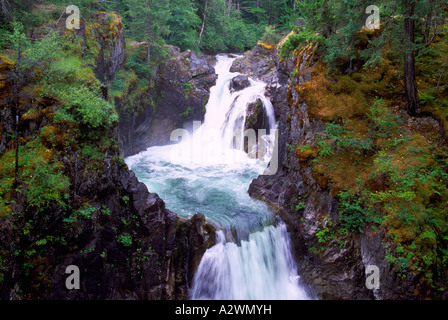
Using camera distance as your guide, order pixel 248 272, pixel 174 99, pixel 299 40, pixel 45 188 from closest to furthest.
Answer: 1. pixel 45 188
2. pixel 248 272
3. pixel 299 40
4. pixel 174 99

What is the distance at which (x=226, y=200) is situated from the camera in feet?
38.8

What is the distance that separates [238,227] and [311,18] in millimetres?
9175

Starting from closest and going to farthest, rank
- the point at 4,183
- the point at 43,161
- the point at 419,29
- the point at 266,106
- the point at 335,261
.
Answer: the point at 4,183 < the point at 43,161 < the point at 335,261 < the point at 419,29 < the point at 266,106

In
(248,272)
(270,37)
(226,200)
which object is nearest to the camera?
(248,272)

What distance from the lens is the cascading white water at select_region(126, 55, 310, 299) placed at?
833 centimetres

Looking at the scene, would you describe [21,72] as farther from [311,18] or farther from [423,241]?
[423,241]

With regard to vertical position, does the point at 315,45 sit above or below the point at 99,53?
below

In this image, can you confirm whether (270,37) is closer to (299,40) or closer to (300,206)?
(299,40)

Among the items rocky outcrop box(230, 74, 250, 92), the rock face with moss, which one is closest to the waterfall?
the rock face with moss

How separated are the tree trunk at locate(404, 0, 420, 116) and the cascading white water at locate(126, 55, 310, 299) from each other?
651 cm

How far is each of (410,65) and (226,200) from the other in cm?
890

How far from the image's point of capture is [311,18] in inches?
411

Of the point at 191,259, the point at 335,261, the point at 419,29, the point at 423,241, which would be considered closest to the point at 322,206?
the point at 335,261

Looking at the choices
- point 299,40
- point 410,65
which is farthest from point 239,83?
point 410,65
